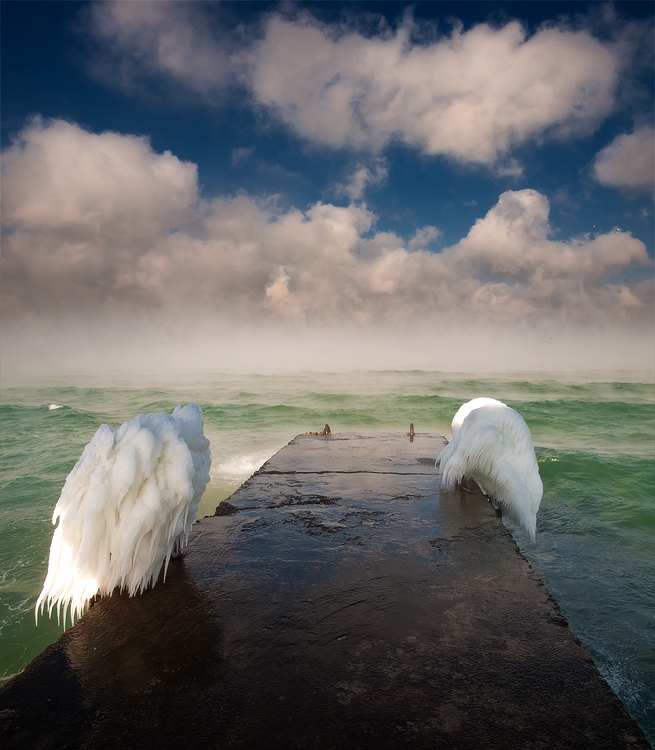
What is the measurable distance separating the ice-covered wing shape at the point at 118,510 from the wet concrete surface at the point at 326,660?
0.14m

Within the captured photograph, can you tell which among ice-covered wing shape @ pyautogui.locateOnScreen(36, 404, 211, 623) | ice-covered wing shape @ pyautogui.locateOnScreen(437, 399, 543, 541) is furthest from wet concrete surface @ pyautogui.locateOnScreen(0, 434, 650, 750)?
ice-covered wing shape @ pyautogui.locateOnScreen(437, 399, 543, 541)

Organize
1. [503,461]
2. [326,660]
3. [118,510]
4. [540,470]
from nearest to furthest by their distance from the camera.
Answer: [326,660] < [118,510] < [503,461] < [540,470]

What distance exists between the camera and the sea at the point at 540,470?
3471mm

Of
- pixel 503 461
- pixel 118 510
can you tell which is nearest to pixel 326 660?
pixel 118 510

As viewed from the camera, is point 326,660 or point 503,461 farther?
point 503,461

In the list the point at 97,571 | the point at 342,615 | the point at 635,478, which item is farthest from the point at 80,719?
the point at 635,478

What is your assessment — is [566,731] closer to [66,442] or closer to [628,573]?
[628,573]

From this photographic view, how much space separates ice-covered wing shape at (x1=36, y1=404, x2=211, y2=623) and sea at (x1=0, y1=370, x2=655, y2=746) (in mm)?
2135

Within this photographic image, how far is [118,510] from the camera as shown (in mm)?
1921

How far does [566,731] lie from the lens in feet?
4.23

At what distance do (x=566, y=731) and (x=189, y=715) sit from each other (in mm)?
1112

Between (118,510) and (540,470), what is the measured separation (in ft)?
29.4

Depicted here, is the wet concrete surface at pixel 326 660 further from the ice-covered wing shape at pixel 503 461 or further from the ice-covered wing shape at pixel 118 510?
the ice-covered wing shape at pixel 503 461

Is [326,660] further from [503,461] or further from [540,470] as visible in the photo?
[540,470]
